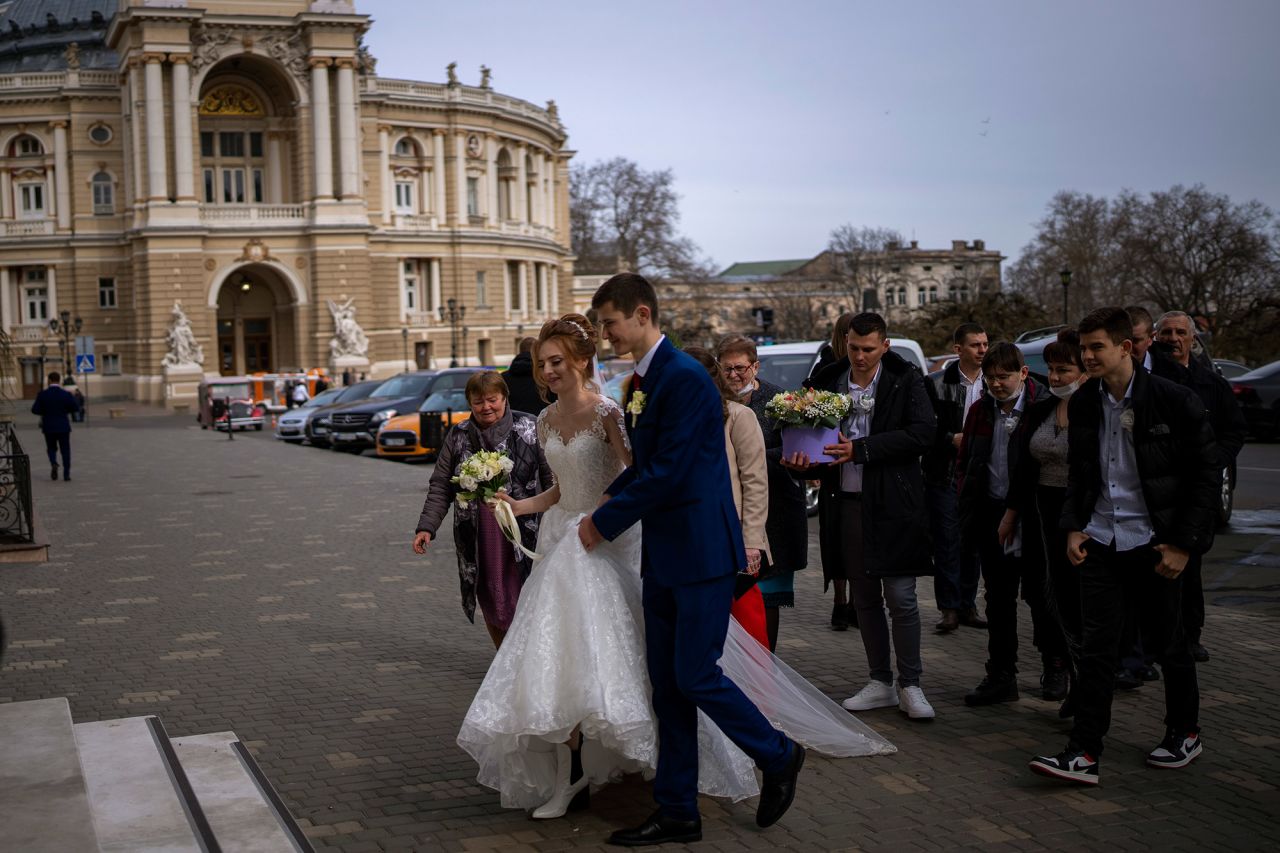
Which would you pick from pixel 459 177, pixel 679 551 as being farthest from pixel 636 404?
pixel 459 177

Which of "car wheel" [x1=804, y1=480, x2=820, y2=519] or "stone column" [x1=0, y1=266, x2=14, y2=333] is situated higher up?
"stone column" [x1=0, y1=266, x2=14, y2=333]

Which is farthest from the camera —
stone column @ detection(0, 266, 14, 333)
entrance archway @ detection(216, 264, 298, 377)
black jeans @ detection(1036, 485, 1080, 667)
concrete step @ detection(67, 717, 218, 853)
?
entrance archway @ detection(216, 264, 298, 377)

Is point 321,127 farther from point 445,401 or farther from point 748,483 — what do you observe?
point 748,483

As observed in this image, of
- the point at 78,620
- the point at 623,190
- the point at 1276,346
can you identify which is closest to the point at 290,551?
the point at 78,620

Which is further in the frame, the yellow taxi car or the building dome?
the building dome

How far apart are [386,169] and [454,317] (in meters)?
11.5

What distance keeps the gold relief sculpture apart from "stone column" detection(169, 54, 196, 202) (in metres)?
5.95

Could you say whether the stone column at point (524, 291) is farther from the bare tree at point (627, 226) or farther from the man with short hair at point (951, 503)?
the man with short hair at point (951, 503)

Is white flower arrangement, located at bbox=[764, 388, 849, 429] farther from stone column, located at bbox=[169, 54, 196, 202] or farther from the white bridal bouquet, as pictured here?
stone column, located at bbox=[169, 54, 196, 202]

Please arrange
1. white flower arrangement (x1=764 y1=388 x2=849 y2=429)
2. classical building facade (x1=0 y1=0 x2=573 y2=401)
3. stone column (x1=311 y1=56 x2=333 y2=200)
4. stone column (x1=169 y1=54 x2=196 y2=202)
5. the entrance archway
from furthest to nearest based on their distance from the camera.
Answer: the entrance archway, stone column (x1=311 y1=56 x2=333 y2=200), classical building facade (x1=0 y1=0 x2=573 y2=401), stone column (x1=169 y1=54 x2=196 y2=202), white flower arrangement (x1=764 y1=388 x2=849 y2=429)

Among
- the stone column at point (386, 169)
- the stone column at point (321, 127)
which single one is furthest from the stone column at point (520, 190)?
the stone column at point (321, 127)

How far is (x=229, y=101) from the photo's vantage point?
245 ft

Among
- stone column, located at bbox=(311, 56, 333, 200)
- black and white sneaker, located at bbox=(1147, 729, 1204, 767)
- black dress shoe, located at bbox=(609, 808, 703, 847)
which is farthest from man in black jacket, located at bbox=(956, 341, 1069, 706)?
stone column, located at bbox=(311, 56, 333, 200)

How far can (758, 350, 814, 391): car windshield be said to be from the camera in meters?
16.2
